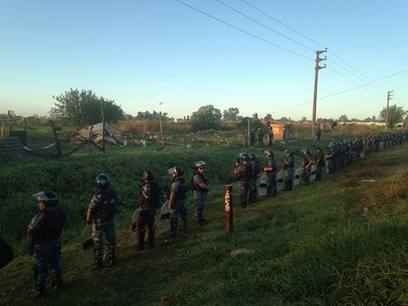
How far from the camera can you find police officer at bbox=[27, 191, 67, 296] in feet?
26.9

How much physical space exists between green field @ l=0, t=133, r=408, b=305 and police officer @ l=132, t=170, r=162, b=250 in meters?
0.29

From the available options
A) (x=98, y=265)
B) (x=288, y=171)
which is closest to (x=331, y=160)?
(x=288, y=171)

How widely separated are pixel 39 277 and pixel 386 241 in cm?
585

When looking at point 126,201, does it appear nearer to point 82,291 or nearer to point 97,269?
point 97,269

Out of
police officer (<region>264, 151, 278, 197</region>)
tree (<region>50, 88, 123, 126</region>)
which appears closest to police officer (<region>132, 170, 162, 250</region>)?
police officer (<region>264, 151, 278, 197</region>)

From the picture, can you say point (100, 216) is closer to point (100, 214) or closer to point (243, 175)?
point (100, 214)

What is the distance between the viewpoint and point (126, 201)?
17.0m

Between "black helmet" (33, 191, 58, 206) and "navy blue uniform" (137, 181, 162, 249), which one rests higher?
"black helmet" (33, 191, 58, 206)

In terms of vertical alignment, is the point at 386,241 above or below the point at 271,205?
above

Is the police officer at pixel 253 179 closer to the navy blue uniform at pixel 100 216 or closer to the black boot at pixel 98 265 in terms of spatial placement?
the navy blue uniform at pixel 100 216

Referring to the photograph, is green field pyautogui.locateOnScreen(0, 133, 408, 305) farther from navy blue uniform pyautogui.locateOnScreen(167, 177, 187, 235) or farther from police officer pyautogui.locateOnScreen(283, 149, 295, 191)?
police officer pyautogui.locateOnScreen(283, 149, 295, 191)

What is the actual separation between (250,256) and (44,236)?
3683 mm

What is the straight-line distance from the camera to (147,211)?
1074 centimetres

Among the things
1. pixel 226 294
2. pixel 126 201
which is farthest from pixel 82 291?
pixel 126 201
